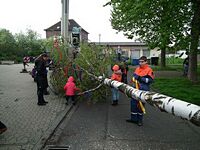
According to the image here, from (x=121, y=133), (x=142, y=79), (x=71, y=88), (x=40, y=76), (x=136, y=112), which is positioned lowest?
(x=121, y=133)

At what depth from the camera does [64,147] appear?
235 inches

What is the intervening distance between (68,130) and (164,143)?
2273 mm

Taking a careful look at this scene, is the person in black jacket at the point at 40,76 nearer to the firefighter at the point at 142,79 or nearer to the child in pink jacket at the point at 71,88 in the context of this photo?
the child in pink jacket at the point at 71,88

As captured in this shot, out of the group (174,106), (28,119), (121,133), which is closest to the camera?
(174,106)

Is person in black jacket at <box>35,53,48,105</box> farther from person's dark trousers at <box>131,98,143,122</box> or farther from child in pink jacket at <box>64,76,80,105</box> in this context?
person's dark trousers at <box>131,98,143,122</box>

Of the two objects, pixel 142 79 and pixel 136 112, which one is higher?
pixel 142 79

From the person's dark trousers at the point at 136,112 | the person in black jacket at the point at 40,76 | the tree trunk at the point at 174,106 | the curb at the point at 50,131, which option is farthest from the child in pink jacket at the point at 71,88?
the tree trunk at the point at 174,106

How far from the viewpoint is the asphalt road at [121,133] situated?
19.7 feet

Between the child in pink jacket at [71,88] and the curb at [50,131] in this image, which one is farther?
the child in pink jacket at [71,88]

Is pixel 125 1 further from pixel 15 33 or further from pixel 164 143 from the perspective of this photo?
pixel 15 33

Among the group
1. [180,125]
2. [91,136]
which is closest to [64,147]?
[91,136]

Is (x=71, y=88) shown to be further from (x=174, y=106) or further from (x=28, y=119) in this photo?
(x=174, y=106)

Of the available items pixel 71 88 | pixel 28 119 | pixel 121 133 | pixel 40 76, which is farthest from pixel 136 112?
pixel 40 76

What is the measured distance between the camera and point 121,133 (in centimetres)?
686
